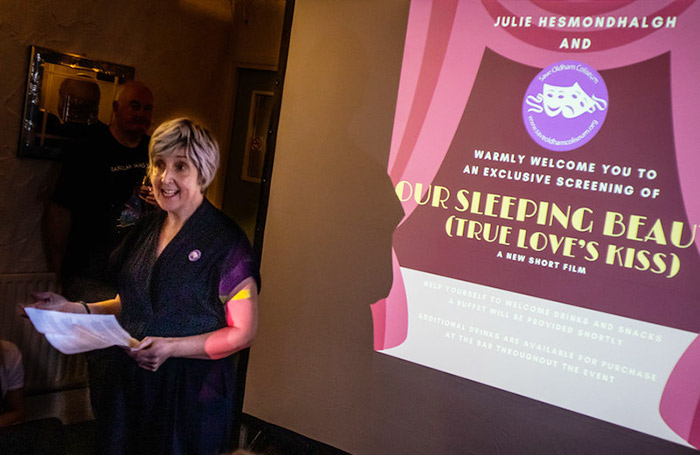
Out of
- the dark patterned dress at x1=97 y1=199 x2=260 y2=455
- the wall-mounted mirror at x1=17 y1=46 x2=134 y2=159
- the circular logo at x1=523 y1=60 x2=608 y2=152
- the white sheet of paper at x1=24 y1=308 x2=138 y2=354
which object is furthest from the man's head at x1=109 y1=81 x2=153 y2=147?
the circular logo at x1=523 y1=60 x2=608 y2=152

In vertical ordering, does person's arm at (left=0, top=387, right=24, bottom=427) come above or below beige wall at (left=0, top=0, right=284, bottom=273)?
below

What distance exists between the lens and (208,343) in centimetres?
241

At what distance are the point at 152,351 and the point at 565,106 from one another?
5.69 ft

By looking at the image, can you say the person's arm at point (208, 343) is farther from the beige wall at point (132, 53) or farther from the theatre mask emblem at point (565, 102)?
the theatre mask emblem at point (565, 102)

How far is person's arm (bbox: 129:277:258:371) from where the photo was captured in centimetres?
239

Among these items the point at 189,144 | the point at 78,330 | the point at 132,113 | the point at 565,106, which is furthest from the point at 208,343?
the point at 565,106

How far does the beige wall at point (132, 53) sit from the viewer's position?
2.50 metres

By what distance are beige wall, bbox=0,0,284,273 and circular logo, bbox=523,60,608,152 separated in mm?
1179

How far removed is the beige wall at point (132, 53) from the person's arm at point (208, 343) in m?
0.41

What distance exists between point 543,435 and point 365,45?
161cm

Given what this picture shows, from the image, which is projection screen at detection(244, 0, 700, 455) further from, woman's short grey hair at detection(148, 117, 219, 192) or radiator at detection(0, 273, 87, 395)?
radiator at detection(0, 273, 87, 395)

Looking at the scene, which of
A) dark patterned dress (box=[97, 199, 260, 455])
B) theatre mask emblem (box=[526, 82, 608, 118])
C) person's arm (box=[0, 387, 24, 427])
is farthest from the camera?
person's arm (box=[0, 387, 24, 427])

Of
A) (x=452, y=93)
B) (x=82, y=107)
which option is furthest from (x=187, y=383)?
(x=452, y=93)

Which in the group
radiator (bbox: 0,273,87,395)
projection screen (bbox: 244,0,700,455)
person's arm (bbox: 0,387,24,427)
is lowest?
person's arm (bbox: 0,387,24,427)
